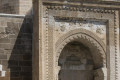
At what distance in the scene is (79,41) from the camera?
48.1 ft

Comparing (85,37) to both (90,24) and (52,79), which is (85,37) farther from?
(52,79)

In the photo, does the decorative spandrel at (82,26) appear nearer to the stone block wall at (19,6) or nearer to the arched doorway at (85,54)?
the arched doorway at (85,54)

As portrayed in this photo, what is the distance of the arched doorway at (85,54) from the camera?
14035mm

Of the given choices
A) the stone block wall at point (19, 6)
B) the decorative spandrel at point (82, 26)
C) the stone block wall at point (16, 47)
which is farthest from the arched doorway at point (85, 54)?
the stone block wall at point (19, 6)

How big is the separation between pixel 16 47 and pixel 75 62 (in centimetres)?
206

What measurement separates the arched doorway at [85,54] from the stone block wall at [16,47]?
97cm

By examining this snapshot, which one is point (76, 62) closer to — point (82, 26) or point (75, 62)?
point (75, 62)

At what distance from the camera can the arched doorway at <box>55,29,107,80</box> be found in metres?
14.0

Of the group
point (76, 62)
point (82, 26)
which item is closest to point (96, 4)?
point (82, 26)

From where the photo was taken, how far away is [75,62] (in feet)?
49.4

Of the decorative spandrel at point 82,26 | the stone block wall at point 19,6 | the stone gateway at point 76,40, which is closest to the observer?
the stone gateway at point 76,40

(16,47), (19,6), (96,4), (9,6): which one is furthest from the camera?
(9,6)

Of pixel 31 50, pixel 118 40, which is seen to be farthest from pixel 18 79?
pixel 118 40

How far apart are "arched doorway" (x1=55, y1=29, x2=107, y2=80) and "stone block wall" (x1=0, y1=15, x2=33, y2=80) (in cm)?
97
